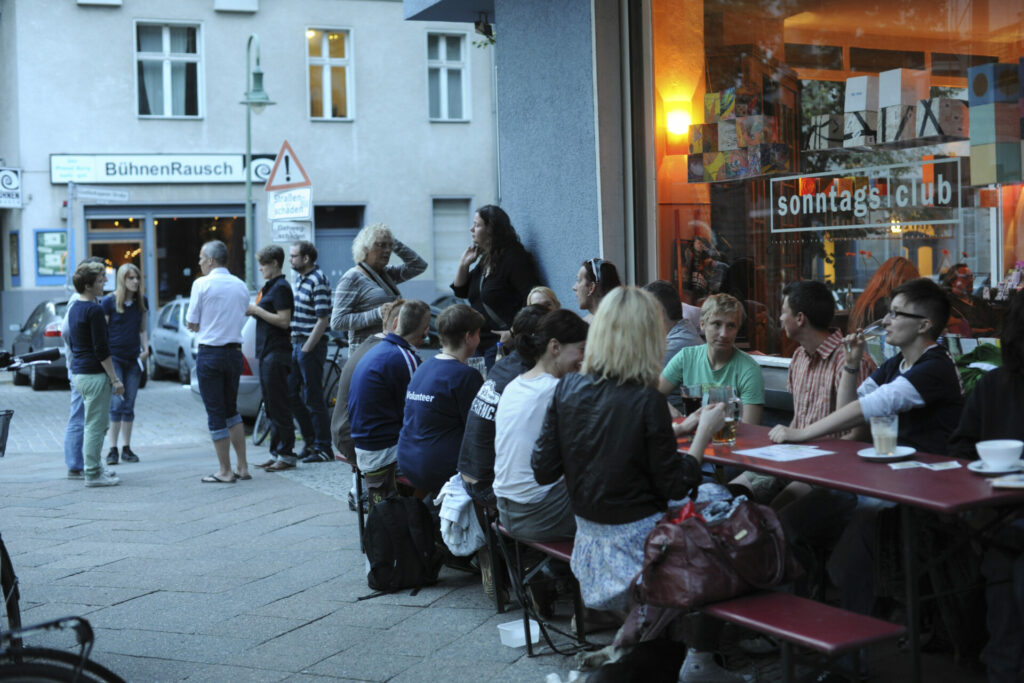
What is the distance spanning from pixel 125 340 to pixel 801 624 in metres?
7.87

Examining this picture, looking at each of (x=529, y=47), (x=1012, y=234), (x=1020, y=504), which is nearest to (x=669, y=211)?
(x=529, y=47)

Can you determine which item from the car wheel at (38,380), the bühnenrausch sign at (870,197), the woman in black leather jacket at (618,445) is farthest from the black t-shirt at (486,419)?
the car wheel at (38,380)

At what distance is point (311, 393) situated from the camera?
9789 mm

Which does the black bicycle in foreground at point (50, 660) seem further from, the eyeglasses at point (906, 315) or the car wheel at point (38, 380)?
the car wheel at point (38, 380)

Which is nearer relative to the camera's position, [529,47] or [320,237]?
[529,47]

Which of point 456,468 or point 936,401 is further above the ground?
point 936,401

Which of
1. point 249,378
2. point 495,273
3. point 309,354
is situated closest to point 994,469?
point 495,273

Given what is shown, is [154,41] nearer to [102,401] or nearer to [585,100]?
[102,401]

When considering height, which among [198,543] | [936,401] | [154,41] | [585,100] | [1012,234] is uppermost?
[154,41]

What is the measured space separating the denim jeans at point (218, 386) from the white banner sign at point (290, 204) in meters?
1.78

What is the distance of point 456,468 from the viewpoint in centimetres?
577

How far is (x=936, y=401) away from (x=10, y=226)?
69.5ft

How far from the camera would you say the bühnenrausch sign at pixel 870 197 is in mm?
6246

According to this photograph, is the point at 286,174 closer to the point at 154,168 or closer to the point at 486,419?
the point at 486,419
